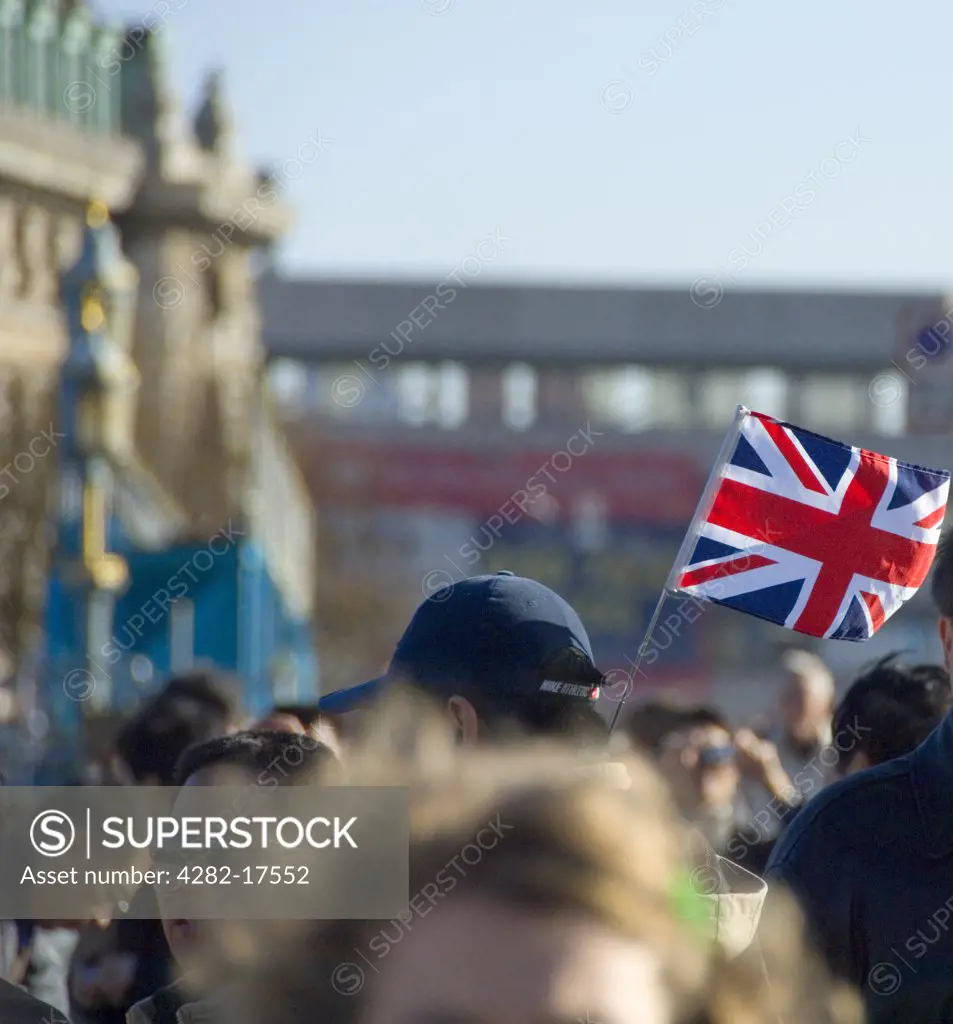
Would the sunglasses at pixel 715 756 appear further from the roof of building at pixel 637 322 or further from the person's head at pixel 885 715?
the roof of building at pixel 637 322

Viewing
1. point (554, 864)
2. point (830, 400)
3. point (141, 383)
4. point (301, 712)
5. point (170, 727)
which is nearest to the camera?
point (554, 864)

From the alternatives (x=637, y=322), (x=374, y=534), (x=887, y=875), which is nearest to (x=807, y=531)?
(x=887, y=875)

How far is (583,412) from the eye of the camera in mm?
63969

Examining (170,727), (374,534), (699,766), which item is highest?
(170,727)

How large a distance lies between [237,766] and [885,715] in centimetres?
161

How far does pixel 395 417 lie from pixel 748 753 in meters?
54.5

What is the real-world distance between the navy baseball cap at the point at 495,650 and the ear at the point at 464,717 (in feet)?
0.06

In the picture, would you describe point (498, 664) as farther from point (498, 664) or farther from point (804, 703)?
point (804, 703)

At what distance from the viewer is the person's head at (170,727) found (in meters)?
5.88

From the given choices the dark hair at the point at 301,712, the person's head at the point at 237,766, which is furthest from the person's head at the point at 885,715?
the person's head at the point at 237,766

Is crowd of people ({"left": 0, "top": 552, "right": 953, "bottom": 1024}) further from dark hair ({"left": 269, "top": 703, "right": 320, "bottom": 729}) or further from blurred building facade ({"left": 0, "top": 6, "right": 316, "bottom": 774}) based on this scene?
blurred building facade ({"left": 0, "top": 6, "right": 316, "bottom": 774})

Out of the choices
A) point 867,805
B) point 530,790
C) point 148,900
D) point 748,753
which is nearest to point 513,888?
point 530,790

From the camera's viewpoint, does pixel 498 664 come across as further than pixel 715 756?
No

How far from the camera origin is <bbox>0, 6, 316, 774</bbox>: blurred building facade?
672 inches
